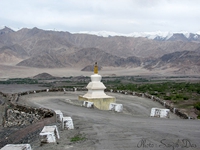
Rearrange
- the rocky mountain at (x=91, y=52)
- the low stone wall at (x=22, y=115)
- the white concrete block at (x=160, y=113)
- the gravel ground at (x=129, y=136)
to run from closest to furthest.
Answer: the gravel ground at (x=129, y=136), the low stone wall at (x=22, y=115), the white concrete block at (x=160, y=113), the rocky mountain at (x=91, y=52)

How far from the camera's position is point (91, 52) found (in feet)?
458

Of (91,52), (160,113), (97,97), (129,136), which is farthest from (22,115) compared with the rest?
(91,52)

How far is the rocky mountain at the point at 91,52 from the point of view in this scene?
128 metres

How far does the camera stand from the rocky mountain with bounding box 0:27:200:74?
127875 mm

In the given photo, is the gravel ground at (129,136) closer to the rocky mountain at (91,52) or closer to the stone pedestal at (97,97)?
the stone pedestal at (97,97)

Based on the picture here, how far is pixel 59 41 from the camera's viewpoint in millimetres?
164750

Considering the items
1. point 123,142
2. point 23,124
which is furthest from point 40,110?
point 123,142

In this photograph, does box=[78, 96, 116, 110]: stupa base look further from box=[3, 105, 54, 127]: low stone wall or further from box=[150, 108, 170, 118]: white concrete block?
box=[150, 108, 170, 118]: white concrete block

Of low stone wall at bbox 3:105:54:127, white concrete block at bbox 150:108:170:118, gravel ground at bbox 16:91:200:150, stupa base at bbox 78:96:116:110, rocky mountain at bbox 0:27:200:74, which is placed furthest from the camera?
rocky mountain at bbox 0:27:200:74

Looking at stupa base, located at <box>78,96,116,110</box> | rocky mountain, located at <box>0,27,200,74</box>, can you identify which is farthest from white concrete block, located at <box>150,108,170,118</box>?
rocky mountain, located at <box>0,27,200,74</box>

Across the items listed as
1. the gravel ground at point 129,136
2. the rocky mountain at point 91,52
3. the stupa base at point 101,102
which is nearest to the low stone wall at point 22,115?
the gravel ground at point 129,136

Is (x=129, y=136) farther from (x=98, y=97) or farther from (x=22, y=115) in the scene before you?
(x=98, y=97)

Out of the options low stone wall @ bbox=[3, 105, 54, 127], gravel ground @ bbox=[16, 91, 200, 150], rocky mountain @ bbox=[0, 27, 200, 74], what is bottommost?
low stone wall @ bbox=[3, 105, 54, 127]

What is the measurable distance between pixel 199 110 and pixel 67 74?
92.8 metres
